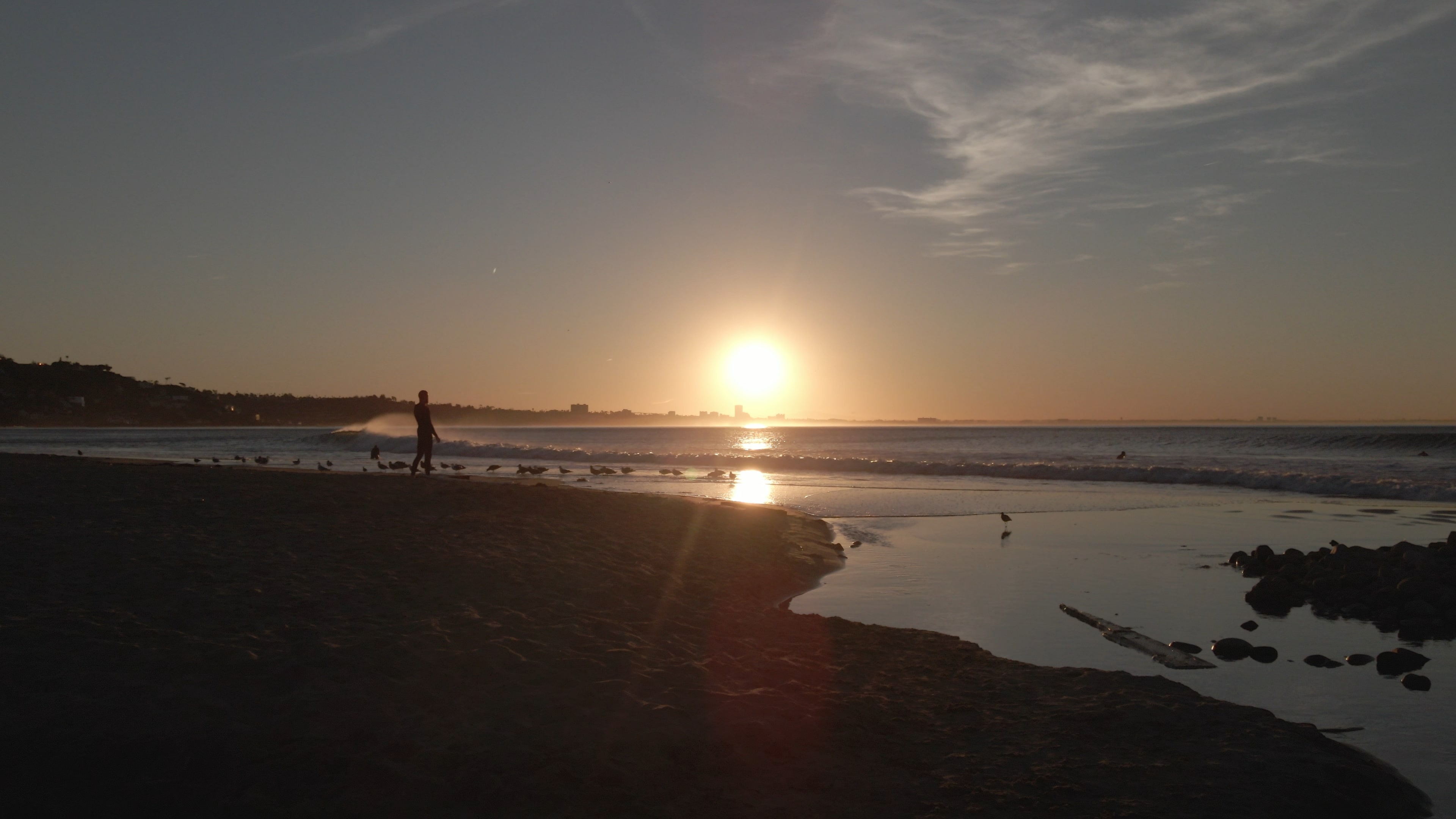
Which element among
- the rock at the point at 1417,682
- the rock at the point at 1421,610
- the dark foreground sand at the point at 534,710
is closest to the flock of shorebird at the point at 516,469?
the dark foreground sand at the point at 534,710

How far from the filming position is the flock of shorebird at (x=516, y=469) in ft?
99.5

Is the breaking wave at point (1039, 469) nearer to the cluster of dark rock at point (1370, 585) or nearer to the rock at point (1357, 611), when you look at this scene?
the cluster of dark rock at point (1370, 585)

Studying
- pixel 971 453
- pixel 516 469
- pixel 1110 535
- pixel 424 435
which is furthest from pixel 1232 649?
pixel 971 453

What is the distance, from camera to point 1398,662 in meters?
7.43

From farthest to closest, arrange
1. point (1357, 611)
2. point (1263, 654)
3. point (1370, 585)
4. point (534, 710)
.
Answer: point (1370, 585), point (1357, 611), point (1263, 654), point (534, 710)

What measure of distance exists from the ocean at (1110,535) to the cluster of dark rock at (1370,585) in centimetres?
31

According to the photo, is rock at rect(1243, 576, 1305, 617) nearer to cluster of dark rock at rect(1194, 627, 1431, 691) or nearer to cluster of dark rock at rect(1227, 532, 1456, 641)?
cluster of dark rock at rect(1227, 532, 1456, 641)

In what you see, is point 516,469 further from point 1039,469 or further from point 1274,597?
point 1274,597

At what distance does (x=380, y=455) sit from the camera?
176 ft

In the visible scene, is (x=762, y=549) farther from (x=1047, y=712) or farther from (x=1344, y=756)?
(x=1344, y=756)

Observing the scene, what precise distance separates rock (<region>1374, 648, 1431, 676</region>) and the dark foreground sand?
8.08 ft

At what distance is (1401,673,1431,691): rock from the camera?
6.91m

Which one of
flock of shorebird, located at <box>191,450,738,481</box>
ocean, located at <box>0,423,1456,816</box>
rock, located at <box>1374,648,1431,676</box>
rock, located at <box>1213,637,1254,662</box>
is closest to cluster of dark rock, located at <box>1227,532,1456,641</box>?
ocean, located at <box>0,423,1456,816</box>

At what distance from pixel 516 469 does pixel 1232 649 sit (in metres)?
33.3
